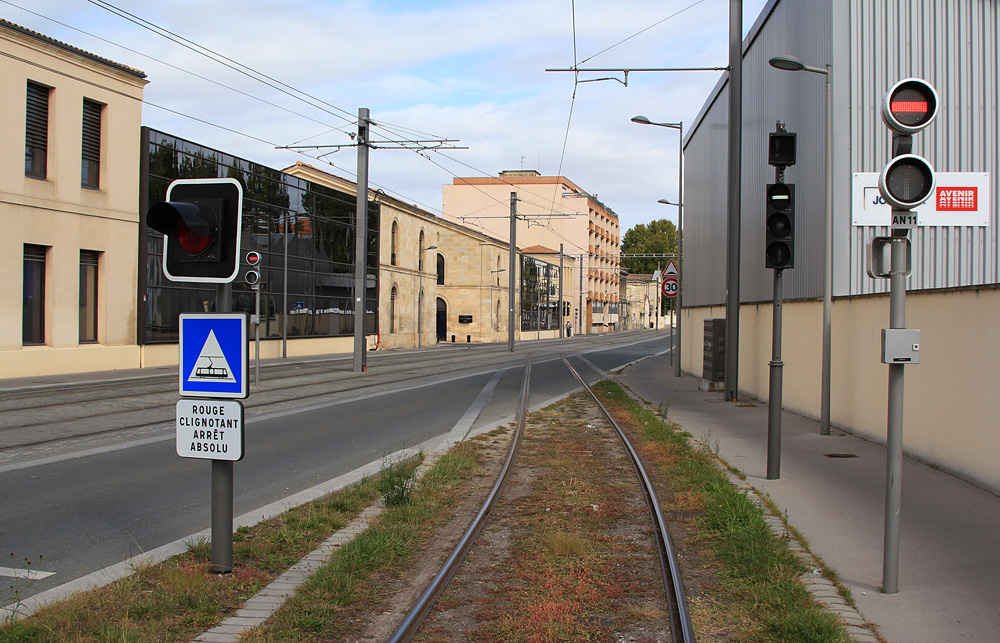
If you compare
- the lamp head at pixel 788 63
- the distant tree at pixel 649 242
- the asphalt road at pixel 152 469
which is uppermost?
the distant tree at pixel 649 242

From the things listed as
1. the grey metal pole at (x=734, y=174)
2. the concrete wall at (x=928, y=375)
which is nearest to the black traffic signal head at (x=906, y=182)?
the concrete wall at (x=928, y=375)

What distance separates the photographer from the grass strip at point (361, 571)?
4535 millimetres

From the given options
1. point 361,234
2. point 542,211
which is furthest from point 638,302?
point 361,234

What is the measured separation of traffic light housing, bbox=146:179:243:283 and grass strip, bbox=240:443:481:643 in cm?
202

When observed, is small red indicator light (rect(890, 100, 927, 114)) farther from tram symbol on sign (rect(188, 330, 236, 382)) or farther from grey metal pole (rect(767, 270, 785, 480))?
tram symbol on sign (rect(188, 330, 236, 382))

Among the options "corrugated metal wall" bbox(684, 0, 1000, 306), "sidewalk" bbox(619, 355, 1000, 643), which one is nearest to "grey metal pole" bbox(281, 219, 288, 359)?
"corrugated metal wall" bbox(684, 0, 1000, 306)

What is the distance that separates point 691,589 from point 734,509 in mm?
1636

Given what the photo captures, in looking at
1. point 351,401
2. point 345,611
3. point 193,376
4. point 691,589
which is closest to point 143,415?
point 351,401

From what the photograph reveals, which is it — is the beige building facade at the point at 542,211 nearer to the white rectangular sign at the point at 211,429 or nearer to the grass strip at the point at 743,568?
the grass strip at the point at 743,568

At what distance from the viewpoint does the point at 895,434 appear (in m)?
5.25

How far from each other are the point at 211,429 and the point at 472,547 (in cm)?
220

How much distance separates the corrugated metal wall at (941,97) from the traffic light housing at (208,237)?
971cm

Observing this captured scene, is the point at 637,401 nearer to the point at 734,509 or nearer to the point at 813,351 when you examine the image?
the point at 813,351

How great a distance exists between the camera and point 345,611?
191 inches
